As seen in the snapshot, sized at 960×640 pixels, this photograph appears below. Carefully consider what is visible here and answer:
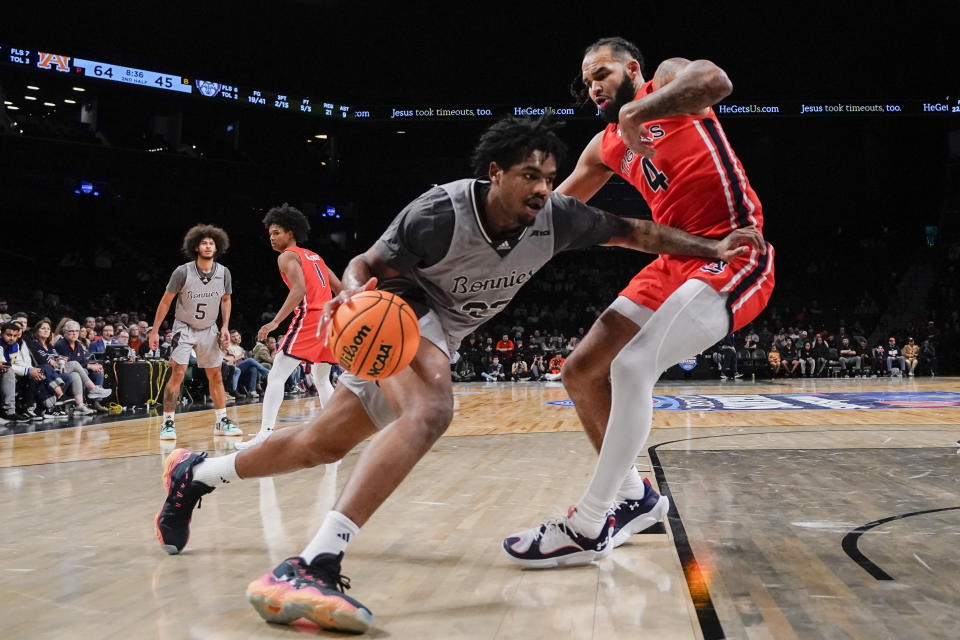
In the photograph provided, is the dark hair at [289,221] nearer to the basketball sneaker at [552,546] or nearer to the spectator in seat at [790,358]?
the basketball sneaker at [552,546]

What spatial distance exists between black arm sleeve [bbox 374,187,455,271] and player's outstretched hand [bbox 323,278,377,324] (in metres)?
0.19

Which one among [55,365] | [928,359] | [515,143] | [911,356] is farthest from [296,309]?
[928,359]

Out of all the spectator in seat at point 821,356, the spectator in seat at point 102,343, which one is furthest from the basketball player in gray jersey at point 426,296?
the spectator in seat at point 821,356

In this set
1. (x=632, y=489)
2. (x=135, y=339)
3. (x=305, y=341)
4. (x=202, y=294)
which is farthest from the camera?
(x=135, y=339)

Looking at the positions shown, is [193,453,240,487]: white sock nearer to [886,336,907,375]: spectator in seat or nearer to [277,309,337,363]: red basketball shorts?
[277,309,337,363]: red basketball shorts

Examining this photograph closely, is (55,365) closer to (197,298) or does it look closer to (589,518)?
(197,298)

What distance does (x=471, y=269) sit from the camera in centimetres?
249

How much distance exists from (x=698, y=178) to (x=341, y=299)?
1.49m

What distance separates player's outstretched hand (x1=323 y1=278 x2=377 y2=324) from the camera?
212cm

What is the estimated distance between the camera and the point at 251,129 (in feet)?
83.4

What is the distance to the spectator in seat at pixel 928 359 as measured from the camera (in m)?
19.3

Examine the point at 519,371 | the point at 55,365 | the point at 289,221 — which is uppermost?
the point at 289,221

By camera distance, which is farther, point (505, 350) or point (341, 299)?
point (505, 350)

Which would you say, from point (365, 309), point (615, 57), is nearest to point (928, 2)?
point (615, 57)
